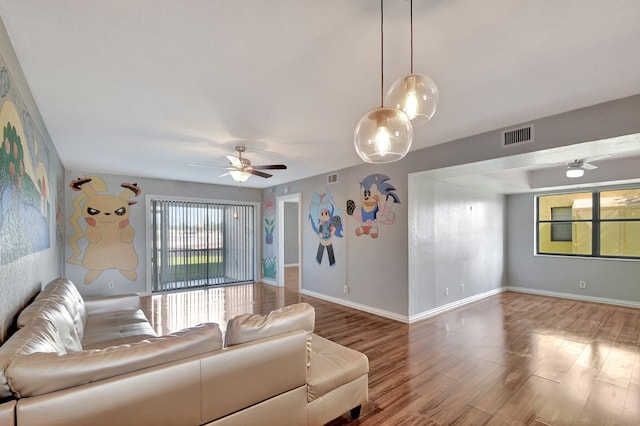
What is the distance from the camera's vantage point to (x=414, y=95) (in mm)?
1594

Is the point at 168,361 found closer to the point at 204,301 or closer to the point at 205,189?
the point at 204,301

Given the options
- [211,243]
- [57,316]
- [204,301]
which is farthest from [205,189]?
[57,316]

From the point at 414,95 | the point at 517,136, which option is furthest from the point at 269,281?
the point at 414,95

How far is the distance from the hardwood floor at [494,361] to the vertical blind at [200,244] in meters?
1.31

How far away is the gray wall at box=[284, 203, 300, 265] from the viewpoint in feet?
35.0

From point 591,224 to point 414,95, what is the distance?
255 inches

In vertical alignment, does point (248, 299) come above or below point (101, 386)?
below

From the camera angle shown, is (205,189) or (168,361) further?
(205,189)

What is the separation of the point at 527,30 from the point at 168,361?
268 centimetres

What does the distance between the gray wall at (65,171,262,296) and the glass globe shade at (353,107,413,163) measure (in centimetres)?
600

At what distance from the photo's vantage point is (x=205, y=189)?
22.6 feet

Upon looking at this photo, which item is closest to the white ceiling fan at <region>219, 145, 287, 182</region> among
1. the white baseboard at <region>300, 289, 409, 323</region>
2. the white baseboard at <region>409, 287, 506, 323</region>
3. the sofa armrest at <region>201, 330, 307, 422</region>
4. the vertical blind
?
the sofa armrest at <region>201, 330, 307, 422</region>

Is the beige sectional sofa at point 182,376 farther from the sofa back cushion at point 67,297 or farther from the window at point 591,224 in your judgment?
the window at point 591,224

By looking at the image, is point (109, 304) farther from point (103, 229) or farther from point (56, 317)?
point (103, 229)
